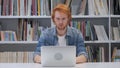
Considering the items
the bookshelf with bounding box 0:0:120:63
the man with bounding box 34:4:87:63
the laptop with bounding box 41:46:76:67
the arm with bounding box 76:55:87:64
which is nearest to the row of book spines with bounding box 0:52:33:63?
the bookshelf with bounding box 0:0:120:63

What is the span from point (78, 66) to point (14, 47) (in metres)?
1.95

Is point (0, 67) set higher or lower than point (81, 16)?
lower

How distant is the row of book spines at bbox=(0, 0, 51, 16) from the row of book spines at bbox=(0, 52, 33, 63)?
52 cm

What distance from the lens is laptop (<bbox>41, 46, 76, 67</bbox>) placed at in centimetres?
204

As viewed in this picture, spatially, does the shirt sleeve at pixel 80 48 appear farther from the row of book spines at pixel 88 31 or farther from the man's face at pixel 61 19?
the row of book spines at pixel 88 31

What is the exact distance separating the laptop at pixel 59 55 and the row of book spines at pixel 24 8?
5.33 feet

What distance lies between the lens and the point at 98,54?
3.69 m

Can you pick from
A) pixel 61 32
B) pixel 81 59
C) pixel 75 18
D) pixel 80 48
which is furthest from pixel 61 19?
pixel 75 18

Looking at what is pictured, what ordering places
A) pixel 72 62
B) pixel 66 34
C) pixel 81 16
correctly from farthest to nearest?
pixel 81 16 → pixel 66 34 → pixel 72 62

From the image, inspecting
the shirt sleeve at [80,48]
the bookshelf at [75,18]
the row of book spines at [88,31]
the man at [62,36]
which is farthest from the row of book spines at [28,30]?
the shirt sleeve at [80,48]

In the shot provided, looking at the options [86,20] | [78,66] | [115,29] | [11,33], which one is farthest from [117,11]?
[78,66]

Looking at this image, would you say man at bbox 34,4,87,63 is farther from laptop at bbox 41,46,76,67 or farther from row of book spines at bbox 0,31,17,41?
row of book spines at bbox 0,31,17,41

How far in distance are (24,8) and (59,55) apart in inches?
68.0

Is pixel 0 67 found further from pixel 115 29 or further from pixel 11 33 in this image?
pixel 115 29
